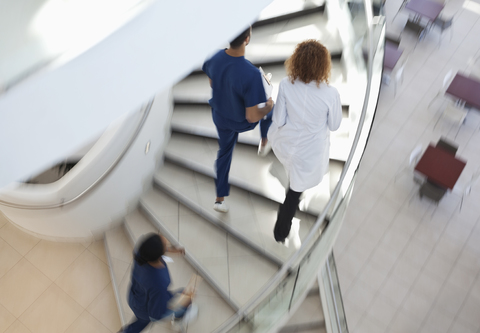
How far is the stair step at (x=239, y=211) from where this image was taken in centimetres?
418

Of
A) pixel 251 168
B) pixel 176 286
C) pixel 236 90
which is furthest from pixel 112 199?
pixel 236 90

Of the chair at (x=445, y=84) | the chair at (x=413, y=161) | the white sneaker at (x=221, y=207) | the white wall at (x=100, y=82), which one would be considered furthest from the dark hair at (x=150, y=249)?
the chair at (x=445, y=84)

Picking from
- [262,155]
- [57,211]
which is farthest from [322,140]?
[57,211]

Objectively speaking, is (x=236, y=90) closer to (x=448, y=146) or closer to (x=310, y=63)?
(x=310, y=63)

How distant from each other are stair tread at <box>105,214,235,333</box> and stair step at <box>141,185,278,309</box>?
17cm

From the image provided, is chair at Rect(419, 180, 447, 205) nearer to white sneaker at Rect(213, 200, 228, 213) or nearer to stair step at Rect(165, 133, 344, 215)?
stair step at Rect(165, 133, 344, 215)

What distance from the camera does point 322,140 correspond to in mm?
3186

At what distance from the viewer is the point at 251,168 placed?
180 inches

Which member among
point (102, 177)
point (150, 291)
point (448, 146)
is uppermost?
point (448, 146)

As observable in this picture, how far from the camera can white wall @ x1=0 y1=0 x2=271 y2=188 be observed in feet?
3.34

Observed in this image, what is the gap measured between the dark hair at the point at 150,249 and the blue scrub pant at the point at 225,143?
102 centimetres

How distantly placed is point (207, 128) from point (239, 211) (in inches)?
46.2

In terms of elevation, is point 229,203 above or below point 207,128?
below

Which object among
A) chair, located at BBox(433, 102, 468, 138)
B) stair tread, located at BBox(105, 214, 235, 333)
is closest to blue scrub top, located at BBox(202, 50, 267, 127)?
stair tread, located at BBox(105, 214, 235, 333)
